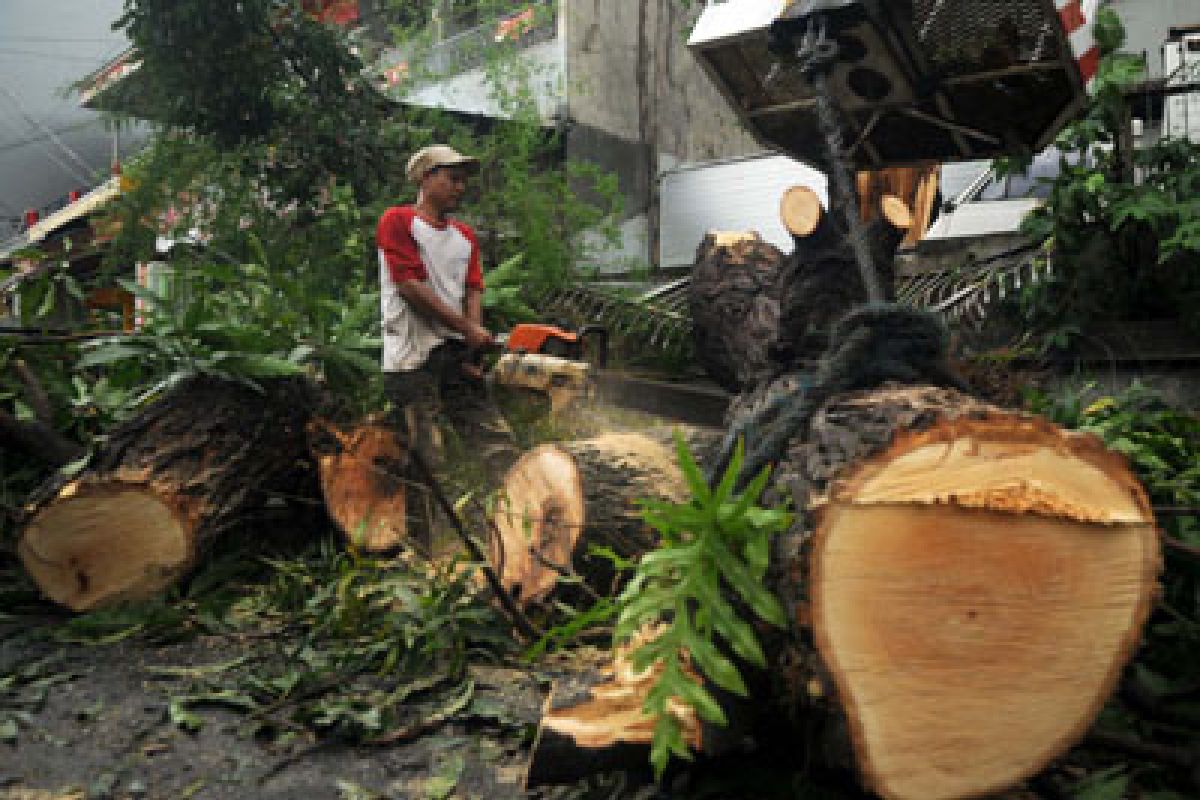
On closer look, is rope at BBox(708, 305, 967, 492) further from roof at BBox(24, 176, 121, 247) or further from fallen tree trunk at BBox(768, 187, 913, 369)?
roof at BBox(24, 176, 121, 247)

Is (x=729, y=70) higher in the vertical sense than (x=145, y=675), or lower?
higher

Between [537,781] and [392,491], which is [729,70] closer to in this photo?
[392,491]

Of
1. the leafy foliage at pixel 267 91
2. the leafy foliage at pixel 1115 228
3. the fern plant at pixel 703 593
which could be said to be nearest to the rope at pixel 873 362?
the fern plant at pixel 703 593

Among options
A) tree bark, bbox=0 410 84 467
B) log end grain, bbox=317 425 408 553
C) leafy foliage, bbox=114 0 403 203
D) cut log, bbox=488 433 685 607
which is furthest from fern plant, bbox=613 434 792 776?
leafy foliage, bbox=114 0 403 203

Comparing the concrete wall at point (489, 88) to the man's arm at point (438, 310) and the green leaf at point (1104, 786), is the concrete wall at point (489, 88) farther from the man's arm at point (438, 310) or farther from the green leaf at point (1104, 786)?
the green leaf at point (1104, 786)

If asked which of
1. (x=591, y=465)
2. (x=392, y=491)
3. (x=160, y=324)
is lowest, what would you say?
(x=392, y=491)

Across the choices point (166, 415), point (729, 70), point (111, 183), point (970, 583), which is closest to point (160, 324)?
point (166, 415)

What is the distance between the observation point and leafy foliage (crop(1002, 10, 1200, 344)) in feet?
16.5

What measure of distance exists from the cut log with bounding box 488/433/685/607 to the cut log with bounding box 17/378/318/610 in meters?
1.25

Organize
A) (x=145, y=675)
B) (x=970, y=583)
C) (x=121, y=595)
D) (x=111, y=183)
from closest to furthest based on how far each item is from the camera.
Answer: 1. (x=970, y=583)
2. (x=145, y=675)
3. (x=121, y=595)
4. (x=111, y=183)

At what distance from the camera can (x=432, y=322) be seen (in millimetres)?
4148

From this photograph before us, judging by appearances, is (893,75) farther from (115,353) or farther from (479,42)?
(479,42)

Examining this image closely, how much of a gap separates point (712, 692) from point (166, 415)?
2789 millimetres

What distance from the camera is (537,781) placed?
1.84m
